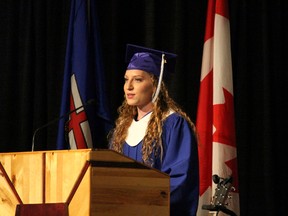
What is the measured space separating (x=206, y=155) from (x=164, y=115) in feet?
3.98

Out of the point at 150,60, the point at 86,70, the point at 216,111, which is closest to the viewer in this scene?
the point at 150,60

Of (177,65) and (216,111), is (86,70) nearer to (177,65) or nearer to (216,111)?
(177,65)

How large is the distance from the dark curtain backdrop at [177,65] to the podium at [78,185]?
2423mm

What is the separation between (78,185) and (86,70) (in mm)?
2367

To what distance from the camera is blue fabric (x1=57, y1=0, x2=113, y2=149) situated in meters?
4.65

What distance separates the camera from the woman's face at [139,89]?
3.60 metres

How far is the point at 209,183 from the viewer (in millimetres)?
4598

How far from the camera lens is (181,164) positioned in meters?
3.21

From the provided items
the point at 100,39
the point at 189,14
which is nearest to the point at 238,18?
the point at 189,14

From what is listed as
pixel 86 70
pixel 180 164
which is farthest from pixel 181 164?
pixel 86 70

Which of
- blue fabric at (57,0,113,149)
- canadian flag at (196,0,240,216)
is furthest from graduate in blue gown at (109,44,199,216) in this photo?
canadian flag at (196,0,240,216)

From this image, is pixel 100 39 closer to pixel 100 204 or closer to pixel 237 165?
pixel 237 165

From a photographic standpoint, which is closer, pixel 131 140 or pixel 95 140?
pixel 131 140

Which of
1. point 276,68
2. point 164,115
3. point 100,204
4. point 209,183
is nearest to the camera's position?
point 100,204
